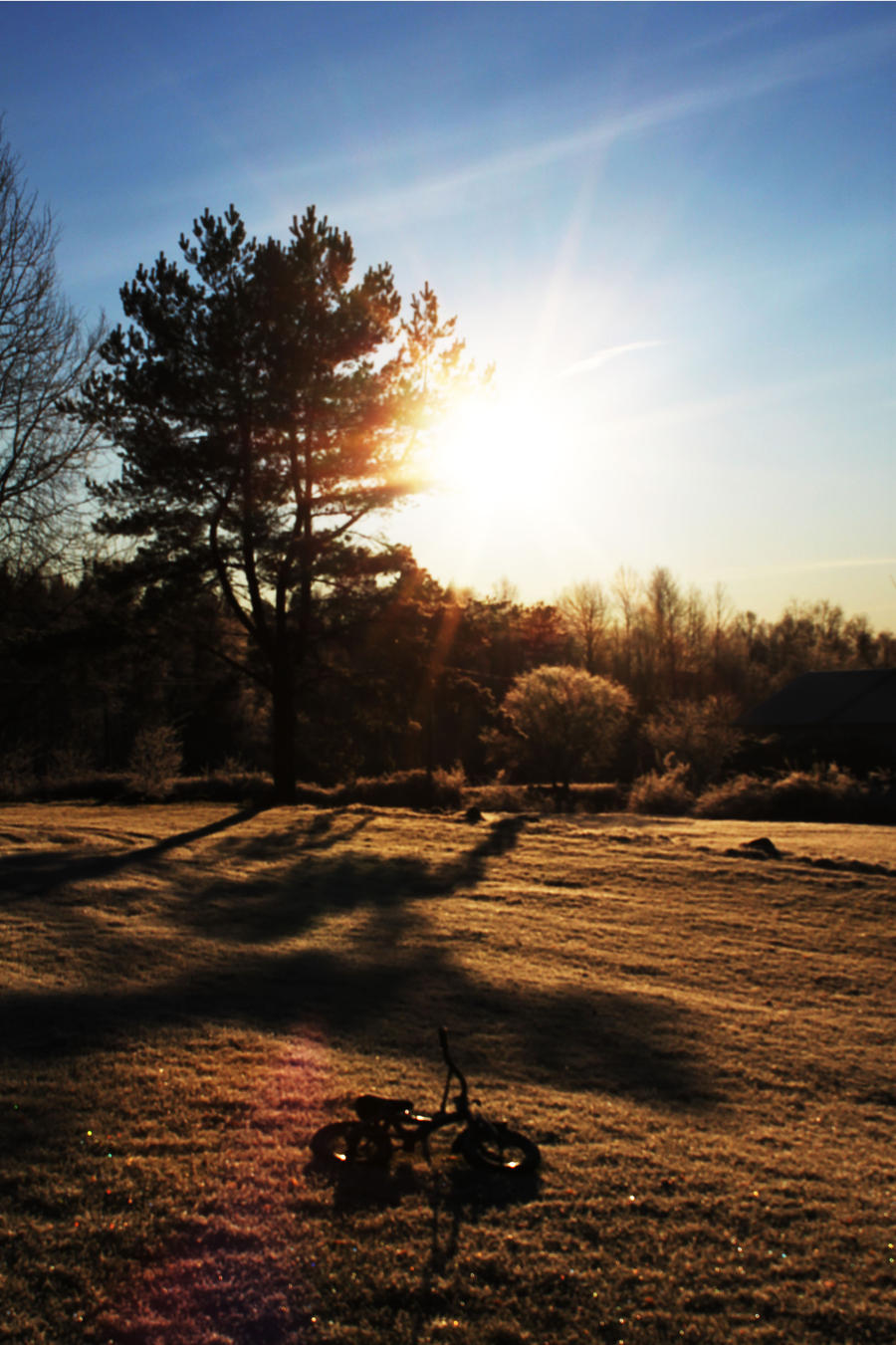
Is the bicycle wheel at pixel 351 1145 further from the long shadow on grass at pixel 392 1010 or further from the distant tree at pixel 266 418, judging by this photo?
the distant tree at pixel 266 418

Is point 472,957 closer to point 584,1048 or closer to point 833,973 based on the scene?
point 584,1048

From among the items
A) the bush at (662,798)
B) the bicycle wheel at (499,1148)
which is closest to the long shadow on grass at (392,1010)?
the bicycle wheel at (499,1148)

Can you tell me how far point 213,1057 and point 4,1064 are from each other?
0.89 m

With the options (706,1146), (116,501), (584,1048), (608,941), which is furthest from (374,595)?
(706,1146)

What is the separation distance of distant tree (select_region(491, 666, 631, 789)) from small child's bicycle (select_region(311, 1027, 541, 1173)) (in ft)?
95.2

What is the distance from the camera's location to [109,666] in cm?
1817

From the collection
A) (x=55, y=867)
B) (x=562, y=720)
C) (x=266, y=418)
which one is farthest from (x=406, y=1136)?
(x=562, y=720)

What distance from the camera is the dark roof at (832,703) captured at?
37.0 metres

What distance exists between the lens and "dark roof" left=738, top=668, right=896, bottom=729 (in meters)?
37.0

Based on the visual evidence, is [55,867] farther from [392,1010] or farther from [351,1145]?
[351,1145]

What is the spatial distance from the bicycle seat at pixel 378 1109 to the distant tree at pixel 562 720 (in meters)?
29.1

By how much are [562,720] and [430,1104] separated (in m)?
29.6

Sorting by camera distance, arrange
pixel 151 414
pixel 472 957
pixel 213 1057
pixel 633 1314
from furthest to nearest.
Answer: pixel 151 414
pixel 472 957
pixel 213 1057
pixel 633 1314

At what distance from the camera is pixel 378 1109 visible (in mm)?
3213
